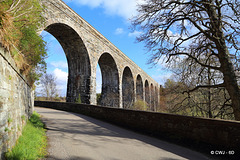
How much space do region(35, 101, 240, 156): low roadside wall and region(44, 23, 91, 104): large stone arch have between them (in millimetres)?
6173

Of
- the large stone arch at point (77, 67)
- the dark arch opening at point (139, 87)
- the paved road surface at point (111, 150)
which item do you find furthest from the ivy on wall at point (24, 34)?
the dark arch opening at point (139, 87)

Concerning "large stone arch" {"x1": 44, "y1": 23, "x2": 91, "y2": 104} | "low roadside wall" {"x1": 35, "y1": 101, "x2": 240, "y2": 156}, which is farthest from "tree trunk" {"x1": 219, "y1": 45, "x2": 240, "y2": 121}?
"large stone arch" {"x1": 44, "y1": 23, "x2": 91, "y2": 104}

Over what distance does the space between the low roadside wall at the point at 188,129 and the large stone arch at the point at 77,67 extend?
6.17 m

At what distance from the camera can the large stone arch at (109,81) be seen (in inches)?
716

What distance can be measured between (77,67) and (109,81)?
6720 millimetres

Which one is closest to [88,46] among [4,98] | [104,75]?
[104,75]

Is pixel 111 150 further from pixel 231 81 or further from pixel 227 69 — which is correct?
pixel 227 69

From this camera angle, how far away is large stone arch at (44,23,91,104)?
39.9ft

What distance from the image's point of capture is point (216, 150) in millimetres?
3836

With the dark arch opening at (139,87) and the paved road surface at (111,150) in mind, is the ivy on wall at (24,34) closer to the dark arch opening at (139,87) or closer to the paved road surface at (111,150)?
the paved road surface at (111,150)

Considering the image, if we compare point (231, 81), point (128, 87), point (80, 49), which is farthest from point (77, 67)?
point (128, 87)

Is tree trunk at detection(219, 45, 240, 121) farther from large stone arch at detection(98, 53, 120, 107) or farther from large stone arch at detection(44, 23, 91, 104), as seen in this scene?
large stone arch at detection(98, 53, 120, 107)

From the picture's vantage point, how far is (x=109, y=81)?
19.3 m

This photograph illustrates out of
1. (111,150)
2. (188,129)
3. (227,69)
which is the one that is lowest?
(111,150)
